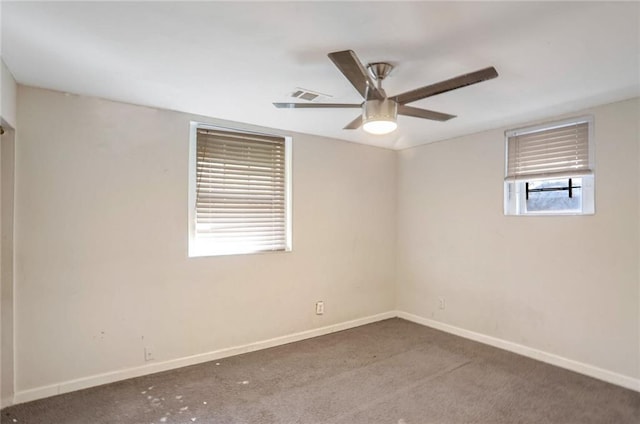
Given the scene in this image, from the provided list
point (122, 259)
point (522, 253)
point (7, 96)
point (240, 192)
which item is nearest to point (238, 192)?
point (240, 192)

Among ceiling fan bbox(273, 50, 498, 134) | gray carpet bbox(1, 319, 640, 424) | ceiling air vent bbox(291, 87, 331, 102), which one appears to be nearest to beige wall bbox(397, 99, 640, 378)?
gray carpet bbox(1, 319, 640, 424)

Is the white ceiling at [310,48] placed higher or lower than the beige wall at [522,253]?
higher

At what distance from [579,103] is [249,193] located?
2940mm

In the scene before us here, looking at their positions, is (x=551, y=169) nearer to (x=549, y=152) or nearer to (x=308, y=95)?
(x=549, y=152)

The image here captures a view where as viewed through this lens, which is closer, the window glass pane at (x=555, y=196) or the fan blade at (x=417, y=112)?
the fan blade at (x=417, y=112)

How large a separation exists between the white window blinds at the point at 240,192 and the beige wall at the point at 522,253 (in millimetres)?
1762

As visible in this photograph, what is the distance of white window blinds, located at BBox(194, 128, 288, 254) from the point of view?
10.5 feet

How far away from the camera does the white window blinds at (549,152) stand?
2.94 meters

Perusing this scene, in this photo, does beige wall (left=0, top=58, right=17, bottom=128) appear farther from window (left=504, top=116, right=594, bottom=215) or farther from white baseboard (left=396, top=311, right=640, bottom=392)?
white baseboard (left=396, top=311, right=640, bottom=392)

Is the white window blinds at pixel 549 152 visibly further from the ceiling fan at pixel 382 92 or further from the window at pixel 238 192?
the window at pixel 238 192

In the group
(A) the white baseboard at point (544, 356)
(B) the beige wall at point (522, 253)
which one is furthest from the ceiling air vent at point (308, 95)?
(A) the white baseboard at point (544, 356)

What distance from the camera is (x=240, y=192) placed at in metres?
3.38

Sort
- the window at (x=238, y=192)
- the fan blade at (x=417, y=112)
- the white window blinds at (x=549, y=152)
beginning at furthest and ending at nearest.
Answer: the window at (x=238, y=192) → the white window blinds at (x=549, y=152) → the fan blade at (x=417, y=112)

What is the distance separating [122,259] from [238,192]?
3.76ft
